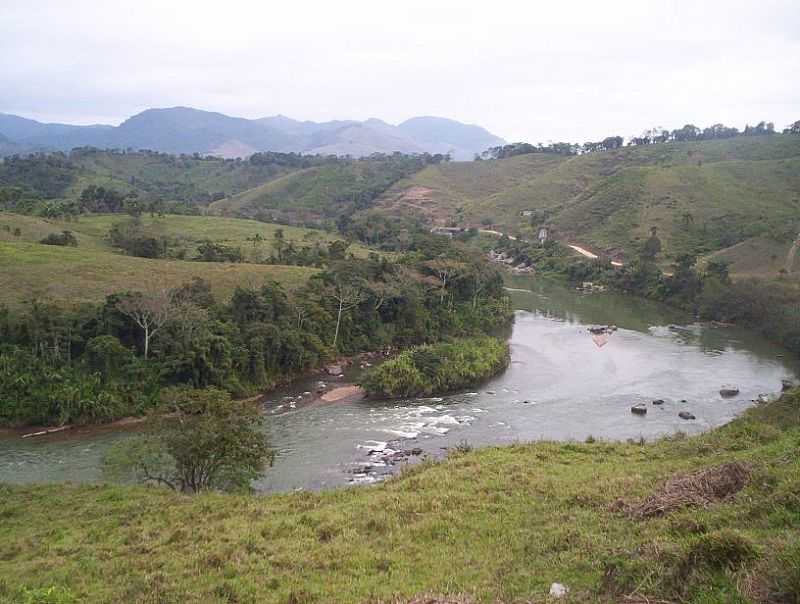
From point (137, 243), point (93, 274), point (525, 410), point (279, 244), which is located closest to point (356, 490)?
point (525, 410)

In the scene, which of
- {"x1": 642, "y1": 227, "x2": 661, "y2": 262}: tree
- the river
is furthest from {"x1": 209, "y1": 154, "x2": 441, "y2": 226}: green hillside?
the river

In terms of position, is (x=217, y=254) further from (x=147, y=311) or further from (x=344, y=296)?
(x=147, y=311)

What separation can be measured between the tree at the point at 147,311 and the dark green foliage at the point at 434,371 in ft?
40.0

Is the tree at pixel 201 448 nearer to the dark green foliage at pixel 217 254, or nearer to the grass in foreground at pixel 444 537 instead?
the grass in foreground at pixel 444 537

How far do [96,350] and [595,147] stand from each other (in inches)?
5700

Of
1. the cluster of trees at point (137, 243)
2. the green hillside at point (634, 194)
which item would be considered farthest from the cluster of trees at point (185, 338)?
the green hillside at point (634, 194)

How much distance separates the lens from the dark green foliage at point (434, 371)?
36.6 m

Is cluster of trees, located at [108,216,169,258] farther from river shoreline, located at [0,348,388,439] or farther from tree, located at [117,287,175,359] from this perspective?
river shoreline, located at [0,348,388,439]

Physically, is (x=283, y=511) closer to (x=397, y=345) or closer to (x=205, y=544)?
(x=205, y=544)

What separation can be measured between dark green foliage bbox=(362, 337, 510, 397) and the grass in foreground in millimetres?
16203

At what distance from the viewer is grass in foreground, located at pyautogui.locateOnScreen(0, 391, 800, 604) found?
848 centimetres

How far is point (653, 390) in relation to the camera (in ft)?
126

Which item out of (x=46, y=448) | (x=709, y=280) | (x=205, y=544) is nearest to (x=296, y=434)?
(x=46, y=448)

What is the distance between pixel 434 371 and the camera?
125ft
